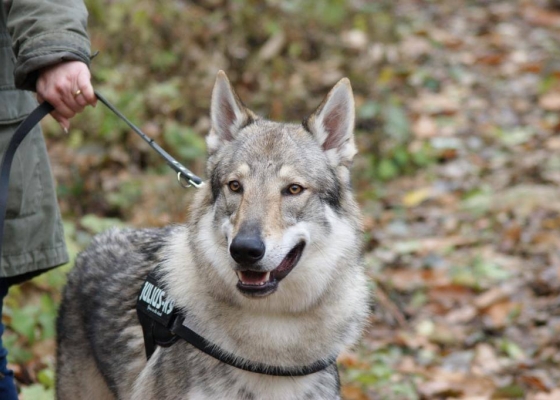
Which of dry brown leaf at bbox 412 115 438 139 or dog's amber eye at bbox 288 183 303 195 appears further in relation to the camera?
dry brown leaf at bbox 412 115 438 139

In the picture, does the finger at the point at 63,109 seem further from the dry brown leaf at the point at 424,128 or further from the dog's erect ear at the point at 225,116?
the dry brown leaf at the point at 424,128

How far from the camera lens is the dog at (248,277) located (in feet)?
10.7

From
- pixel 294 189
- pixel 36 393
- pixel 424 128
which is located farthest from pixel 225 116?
pixel 424 128

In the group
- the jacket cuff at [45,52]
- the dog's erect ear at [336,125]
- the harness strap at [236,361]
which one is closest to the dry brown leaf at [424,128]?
the dog's erect ear at [336,125]

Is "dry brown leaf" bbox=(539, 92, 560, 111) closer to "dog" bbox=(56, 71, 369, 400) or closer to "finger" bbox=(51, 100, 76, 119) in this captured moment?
"dog" bbox=(56, 71, 369, 400)

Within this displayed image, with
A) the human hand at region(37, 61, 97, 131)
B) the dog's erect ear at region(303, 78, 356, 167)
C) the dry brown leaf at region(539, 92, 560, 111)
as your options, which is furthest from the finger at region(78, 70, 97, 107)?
the dry brown leaf at region(539, 92, 560, 111)

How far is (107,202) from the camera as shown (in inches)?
301

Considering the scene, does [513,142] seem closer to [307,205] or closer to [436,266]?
[436,266]

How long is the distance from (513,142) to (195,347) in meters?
7.15

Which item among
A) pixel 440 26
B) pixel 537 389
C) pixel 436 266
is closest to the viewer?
pixel 537 389

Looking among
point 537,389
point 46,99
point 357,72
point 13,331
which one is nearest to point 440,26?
point 357,72

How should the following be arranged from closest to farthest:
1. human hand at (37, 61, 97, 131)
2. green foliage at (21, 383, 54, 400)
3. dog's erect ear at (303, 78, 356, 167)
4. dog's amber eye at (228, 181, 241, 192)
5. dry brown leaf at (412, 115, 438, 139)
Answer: human hand at (37, 61, 97, 131) → dog's amber eye at (228, 181, 241, 192) → dog's erect ear at (303, 78, 356, 167) → green foliage at (21, 383, 54, 400) → dry brown leaf at (412, 115, 438, 139)

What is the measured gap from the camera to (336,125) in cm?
387

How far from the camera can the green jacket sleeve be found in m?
3.13
